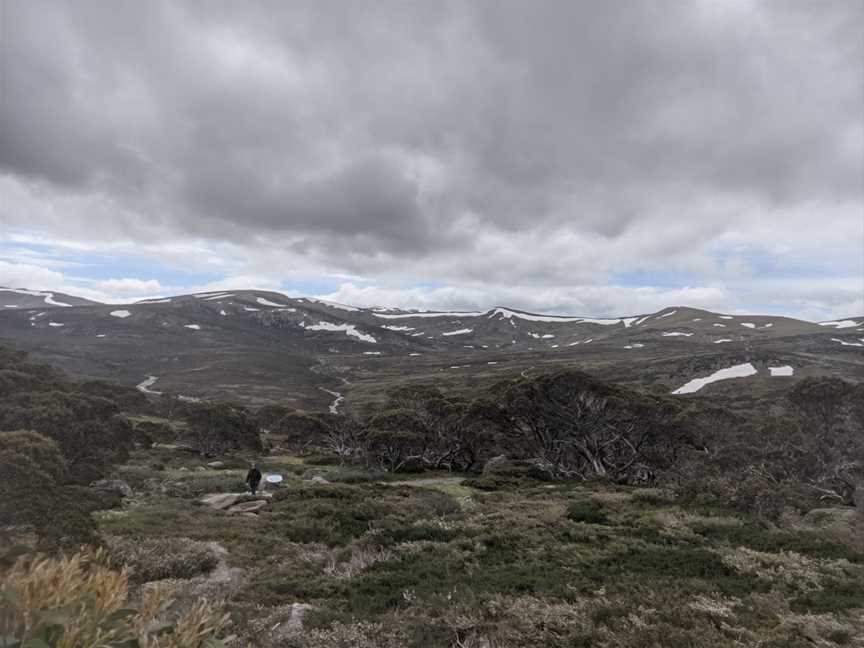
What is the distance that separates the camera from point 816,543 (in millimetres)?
14375

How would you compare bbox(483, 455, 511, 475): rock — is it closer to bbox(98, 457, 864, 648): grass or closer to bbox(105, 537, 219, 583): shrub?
bbox(98, 457, 864, 648): grass

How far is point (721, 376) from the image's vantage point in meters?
86.7

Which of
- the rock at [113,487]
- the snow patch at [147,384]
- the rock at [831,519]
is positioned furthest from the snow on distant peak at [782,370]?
the snow patch at [147,384]

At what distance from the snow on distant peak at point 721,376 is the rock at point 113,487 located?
257 feet

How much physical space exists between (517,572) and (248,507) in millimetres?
12370

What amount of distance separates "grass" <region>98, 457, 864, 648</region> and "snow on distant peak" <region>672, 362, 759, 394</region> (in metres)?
68.4

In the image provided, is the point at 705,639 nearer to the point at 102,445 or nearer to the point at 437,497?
the point at 437,497

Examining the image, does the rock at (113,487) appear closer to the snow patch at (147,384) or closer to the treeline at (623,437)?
the treeline at (623,437)

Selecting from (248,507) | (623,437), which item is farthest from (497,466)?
(248,507)

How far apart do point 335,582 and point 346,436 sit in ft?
118

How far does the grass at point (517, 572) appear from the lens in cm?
857

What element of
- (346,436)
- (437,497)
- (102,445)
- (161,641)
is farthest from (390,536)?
(346,436)

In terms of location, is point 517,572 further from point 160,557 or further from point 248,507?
point 248,507

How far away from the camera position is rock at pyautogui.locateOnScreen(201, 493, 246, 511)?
19.5 meters
